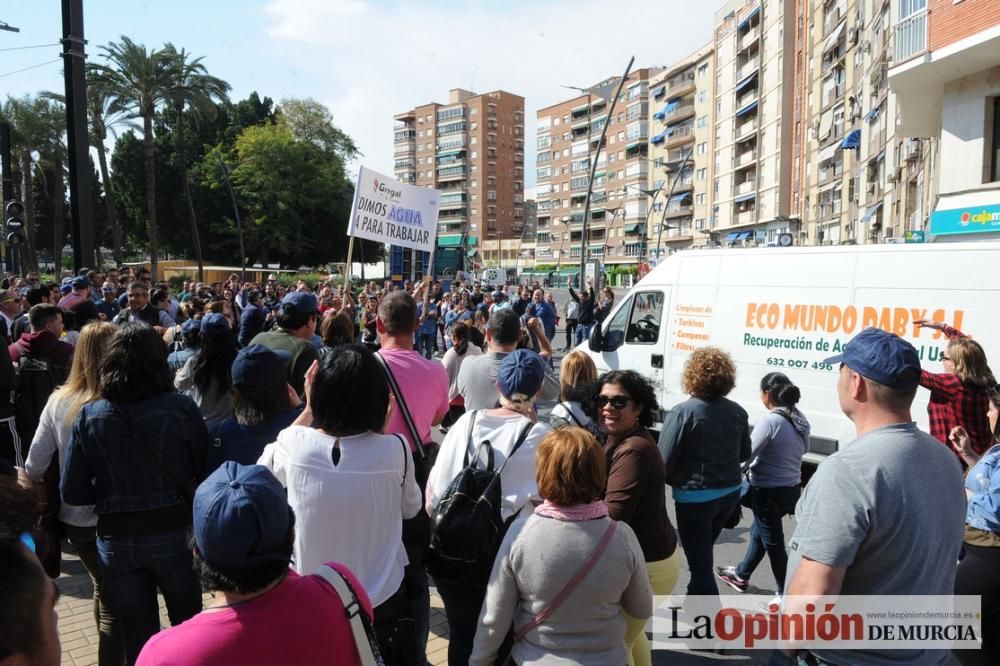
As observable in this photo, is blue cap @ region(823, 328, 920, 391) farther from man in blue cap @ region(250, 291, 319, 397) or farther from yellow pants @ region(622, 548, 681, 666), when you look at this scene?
man in blue cap @ region(250, 291, 319, 397)

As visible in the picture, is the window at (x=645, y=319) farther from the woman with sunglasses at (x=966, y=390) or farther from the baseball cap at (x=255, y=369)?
the baseball cap at (x=255, y=369)

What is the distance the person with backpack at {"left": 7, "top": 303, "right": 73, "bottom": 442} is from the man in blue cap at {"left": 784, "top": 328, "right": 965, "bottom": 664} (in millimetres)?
5458

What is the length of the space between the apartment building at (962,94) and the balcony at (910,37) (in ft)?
0.07

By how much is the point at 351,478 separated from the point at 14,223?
14498 mm

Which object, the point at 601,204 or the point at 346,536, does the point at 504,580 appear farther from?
the point at 601,204

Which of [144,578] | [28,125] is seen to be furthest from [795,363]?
[28,125]

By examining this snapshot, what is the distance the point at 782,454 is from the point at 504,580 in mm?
2833

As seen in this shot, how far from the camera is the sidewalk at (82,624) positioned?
3.67m

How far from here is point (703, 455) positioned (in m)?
3.76

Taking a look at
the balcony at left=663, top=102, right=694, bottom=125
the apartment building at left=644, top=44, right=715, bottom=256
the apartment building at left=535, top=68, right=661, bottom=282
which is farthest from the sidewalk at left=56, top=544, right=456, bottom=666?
the balcony at left=663, top=102, right=694, bottom=125

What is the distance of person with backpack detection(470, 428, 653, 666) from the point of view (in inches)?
87.0

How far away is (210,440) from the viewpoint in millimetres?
2973

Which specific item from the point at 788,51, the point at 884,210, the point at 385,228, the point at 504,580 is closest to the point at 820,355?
the point at 504,580

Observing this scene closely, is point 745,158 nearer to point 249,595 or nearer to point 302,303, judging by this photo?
point 302,303
